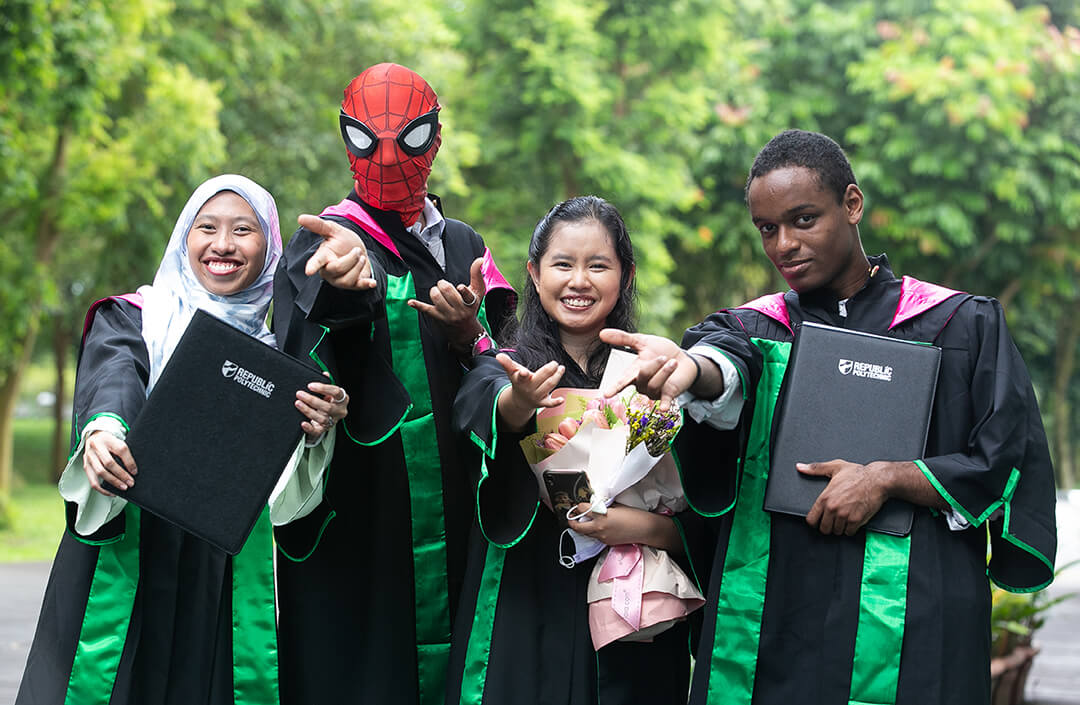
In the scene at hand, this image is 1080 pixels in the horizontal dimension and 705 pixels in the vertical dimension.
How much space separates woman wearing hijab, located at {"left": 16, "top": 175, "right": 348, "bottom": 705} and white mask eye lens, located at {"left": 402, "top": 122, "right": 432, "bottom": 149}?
1.76ft

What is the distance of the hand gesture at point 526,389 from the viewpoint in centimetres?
311

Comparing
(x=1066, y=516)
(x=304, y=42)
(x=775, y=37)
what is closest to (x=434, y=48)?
(x=304, y=42)

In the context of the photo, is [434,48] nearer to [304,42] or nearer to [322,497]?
[304,42]

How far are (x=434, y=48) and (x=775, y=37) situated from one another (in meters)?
5.12

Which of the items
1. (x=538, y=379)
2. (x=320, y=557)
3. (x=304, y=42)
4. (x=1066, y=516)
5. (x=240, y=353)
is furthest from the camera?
(x=304, y=42)

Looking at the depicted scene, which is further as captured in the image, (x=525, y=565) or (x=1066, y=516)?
(x=1066, y=516)

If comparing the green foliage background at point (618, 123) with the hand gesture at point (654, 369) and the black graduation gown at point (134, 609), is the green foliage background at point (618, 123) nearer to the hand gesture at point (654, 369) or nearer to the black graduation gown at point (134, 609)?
the black graduation gown at point (134, 609)

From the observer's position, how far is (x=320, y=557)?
11.9ft

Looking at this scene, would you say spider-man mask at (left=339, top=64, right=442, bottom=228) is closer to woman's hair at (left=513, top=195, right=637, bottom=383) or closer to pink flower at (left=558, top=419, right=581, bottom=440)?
woman's hair at (left=513, top=195, right=637, bottom=383)

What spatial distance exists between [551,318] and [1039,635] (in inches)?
354

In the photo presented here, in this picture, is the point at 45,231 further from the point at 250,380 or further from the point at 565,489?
the point at 565,489

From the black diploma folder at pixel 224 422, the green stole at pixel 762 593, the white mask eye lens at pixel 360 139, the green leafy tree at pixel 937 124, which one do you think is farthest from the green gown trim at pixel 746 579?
the green leafy tree at pixel 937 124

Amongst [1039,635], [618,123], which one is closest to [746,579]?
[1039,635]

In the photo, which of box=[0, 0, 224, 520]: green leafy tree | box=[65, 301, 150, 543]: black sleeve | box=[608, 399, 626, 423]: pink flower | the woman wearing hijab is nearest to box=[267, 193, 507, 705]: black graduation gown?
the woman wearing hijab
